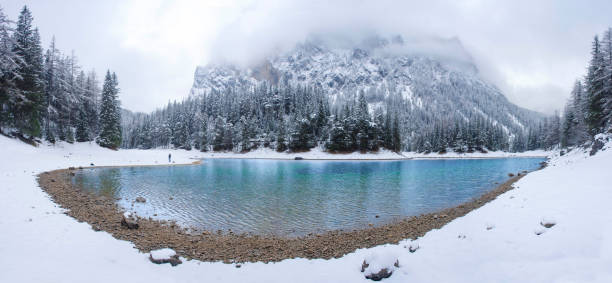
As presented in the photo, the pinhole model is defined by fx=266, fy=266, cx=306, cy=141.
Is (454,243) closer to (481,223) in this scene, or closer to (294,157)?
(481,223)

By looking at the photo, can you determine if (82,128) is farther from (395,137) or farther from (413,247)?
(395,137)

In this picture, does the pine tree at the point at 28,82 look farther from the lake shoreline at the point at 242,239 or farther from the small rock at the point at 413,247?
the small rock at the point at 413,247

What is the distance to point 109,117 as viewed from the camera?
6062 cm

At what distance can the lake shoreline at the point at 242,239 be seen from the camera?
10320mm

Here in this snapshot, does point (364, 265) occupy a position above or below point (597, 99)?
below

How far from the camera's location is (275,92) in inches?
5005

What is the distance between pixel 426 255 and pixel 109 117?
2821 inches

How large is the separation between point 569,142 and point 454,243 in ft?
359

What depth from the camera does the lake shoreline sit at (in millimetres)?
10320

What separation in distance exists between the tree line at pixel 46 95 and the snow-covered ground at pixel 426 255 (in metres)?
39.0

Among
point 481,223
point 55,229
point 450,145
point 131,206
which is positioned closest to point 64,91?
point 131,206

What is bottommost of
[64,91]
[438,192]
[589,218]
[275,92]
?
[438,192]

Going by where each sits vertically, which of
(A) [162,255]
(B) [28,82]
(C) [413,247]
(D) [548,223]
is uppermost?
(B) [28,82]

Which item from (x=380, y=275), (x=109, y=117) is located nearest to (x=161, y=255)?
(x=380, y=275)
